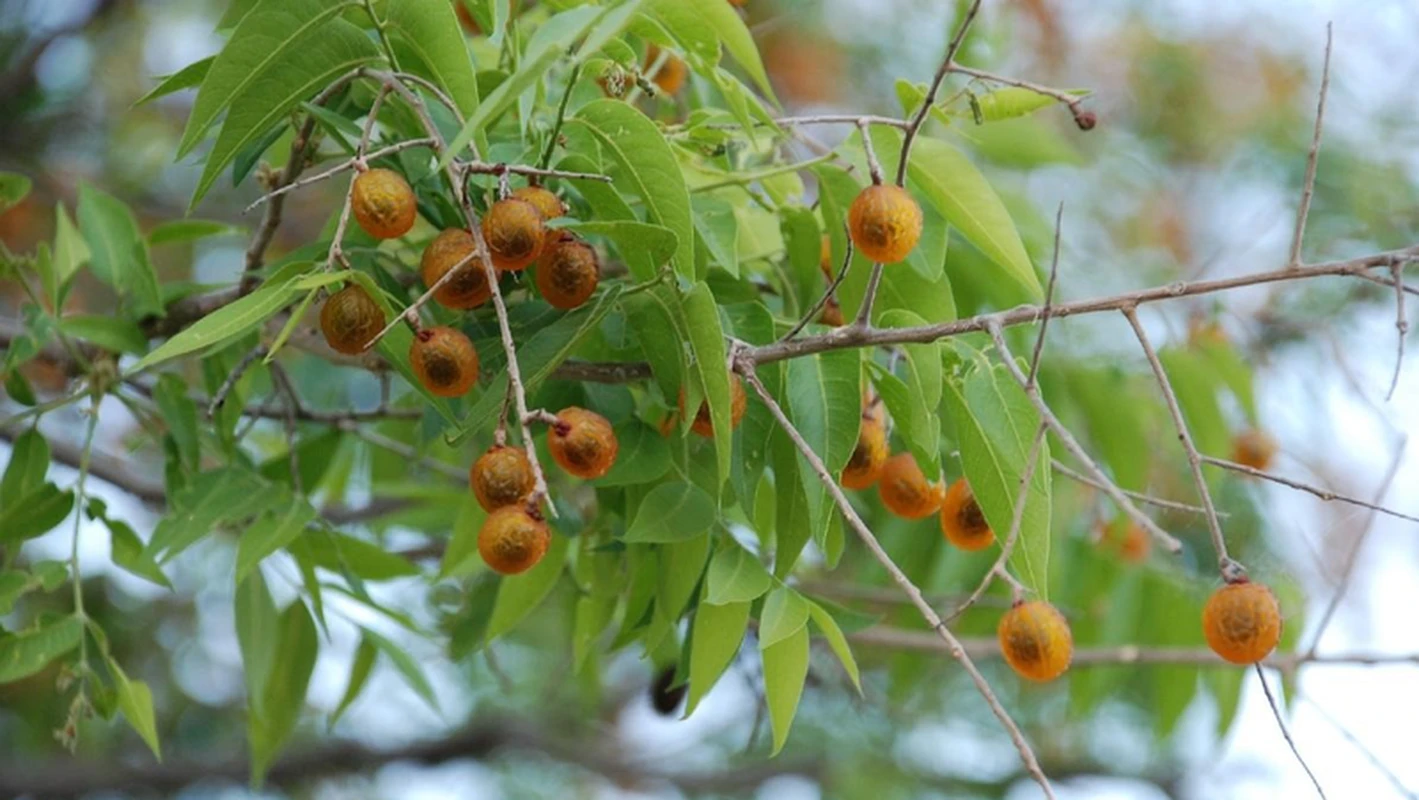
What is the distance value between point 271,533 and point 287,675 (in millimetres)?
302

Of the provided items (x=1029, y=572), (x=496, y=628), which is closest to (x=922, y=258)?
(x=1029, y=572)

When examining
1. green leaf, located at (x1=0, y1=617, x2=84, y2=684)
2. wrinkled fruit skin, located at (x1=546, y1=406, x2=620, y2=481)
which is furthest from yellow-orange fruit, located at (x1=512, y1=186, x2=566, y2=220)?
green leaf, located at (x1=0, y1=617, x2=84, y2=684)

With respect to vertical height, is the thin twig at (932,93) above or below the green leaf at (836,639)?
above

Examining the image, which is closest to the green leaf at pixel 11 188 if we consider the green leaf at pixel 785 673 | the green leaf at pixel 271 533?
the green leaf at pixel 271 533

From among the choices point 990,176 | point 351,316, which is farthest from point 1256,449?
point 351,316

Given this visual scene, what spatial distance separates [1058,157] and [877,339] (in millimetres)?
868

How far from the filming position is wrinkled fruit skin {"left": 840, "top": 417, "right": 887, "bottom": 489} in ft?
3.97

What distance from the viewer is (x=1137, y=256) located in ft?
10.2

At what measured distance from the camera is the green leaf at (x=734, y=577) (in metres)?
1.10

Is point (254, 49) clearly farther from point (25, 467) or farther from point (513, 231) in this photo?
point (25, 467)

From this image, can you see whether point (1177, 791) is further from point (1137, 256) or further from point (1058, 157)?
point (1058, 157)

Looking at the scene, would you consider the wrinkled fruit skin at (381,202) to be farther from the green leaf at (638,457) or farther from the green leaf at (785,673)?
the green leaf at (785,673)

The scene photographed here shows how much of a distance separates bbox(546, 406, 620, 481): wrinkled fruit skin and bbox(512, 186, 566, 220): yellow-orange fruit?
13cm

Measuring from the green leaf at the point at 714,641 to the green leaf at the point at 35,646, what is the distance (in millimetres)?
527
